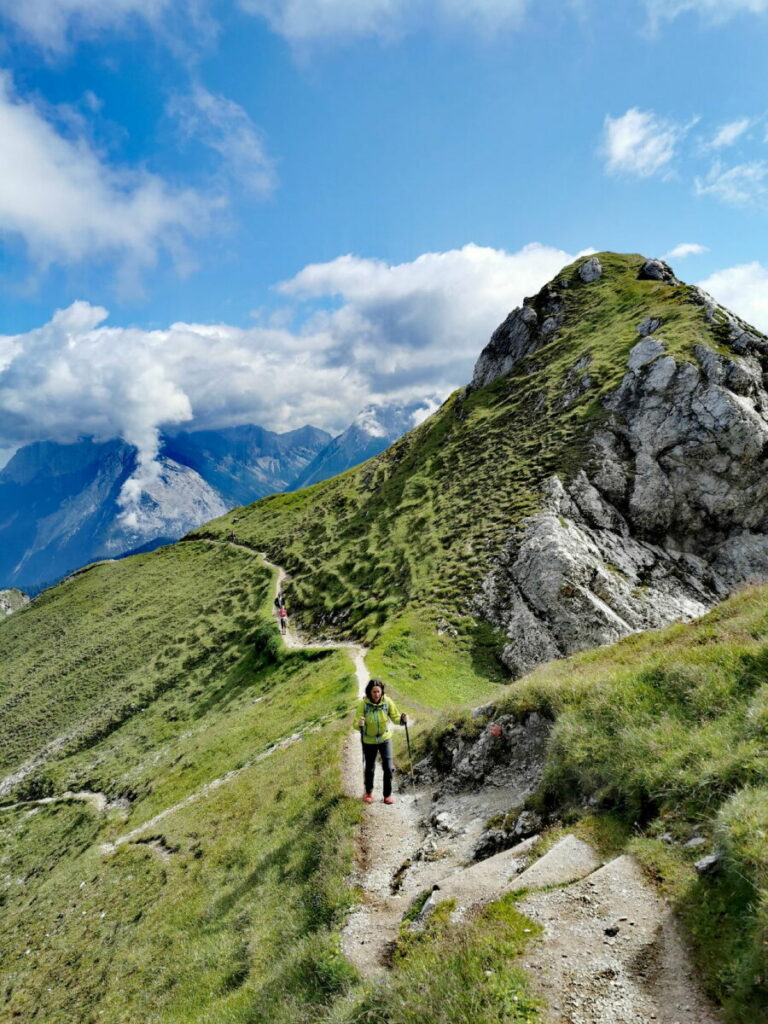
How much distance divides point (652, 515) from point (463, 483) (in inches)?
807

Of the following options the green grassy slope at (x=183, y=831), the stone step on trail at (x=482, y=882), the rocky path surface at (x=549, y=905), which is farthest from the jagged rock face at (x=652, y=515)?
the stone step on trail at (x=482, y=882)

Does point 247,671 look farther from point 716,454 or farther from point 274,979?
point 716,454

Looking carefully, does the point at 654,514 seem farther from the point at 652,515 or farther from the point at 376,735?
the point at 376,735

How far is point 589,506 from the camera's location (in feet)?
148

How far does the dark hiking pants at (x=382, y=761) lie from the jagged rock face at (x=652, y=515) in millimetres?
19609

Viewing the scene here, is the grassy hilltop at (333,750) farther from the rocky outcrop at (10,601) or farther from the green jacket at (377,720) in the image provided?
the rocky outcrop at (10,601)

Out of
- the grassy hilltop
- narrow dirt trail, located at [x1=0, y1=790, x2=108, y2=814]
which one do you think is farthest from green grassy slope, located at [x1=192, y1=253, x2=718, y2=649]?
narrow dirt trail, located at [x1=0, y1=790, x2=108, y2=814]

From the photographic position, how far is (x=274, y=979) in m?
10.7

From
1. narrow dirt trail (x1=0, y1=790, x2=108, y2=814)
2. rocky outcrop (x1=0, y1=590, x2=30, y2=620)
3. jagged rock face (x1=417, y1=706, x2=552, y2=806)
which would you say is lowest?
narrow dirt trail (x1=0, y1=790, x2=108, y2=814)

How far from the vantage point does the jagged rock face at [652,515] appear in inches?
1433

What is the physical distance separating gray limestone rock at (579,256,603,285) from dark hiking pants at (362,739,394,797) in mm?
88284

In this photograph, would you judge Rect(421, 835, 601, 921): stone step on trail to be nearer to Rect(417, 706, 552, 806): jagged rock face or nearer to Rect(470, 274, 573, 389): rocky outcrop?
Rect(417, 706, 552, 806): jagged rock face

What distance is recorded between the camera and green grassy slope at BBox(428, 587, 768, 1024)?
6.52 m

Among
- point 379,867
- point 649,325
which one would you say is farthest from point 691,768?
point 649,325
